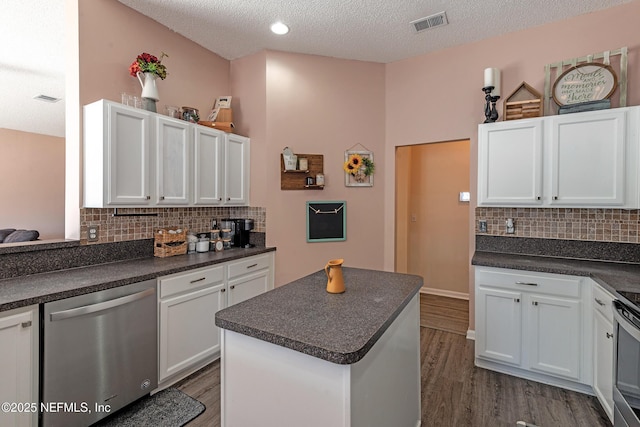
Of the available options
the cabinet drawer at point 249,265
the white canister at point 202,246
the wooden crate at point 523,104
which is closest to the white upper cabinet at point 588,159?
the wooden crate at point 523,104

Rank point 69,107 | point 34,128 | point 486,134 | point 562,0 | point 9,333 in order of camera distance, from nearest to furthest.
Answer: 1. point 9,333
2. point 69,107
3. point 562,0
4. point 486,134
5. point 34,128

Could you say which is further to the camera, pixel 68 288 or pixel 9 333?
pixel 68 288

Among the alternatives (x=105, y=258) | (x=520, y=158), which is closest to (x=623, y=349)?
(x=520, y=158)

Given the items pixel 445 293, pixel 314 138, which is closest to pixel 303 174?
pixel 314 138

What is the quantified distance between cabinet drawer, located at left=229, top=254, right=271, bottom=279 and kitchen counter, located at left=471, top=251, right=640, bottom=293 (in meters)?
1.97

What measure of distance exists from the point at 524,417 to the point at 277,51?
381 centimetres

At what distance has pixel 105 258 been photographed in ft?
7.89

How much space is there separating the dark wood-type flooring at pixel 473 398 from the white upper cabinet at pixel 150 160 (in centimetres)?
150

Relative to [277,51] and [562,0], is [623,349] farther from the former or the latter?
[277,51]

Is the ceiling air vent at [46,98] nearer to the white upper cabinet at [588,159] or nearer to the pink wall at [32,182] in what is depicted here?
the pink wall at [32,182]

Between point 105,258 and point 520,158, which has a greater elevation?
point 520,158

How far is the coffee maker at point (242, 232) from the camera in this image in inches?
131

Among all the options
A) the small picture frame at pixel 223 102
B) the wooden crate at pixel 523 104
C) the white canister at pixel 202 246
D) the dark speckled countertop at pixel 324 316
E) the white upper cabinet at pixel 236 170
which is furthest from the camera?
the small picture frame at pixel 223 102

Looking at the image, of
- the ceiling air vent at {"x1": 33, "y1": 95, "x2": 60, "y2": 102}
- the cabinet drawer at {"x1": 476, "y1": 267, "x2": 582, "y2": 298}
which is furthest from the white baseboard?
the ceiling air vent at {"x1": 33, "y1": 95, "x2": 60, "y2": 102}
